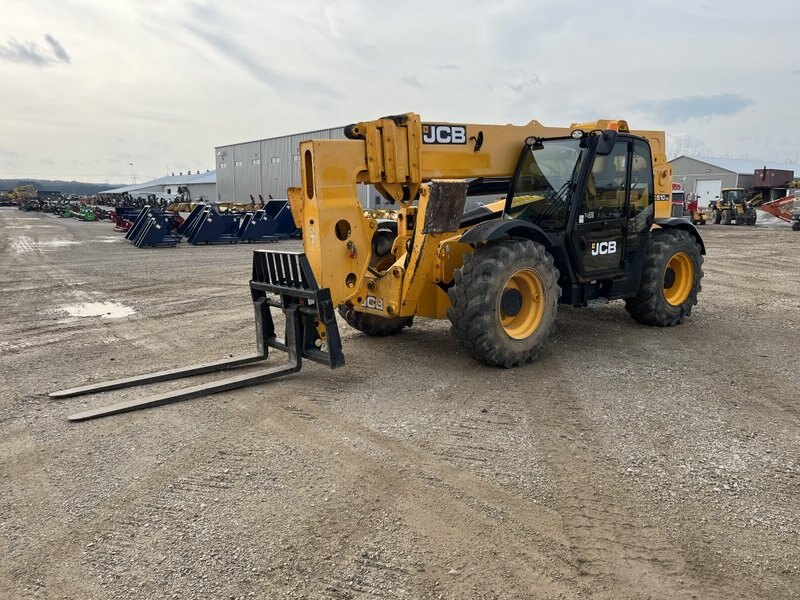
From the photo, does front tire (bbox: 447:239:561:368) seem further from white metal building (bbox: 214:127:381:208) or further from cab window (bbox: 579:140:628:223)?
white metal building (bbox: 214:127:381:208)

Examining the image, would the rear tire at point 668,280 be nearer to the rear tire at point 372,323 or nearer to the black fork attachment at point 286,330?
the rear tire at point 372,323

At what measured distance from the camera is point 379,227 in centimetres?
650

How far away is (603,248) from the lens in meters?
6.69

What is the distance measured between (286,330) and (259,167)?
1762 inches

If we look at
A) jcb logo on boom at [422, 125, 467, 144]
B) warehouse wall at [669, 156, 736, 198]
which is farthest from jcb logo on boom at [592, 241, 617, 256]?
warehouse wall at [669, 156, 736, 198]

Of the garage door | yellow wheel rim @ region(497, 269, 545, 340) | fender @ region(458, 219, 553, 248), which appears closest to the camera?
fender @ region(458, 219, 553, 248)

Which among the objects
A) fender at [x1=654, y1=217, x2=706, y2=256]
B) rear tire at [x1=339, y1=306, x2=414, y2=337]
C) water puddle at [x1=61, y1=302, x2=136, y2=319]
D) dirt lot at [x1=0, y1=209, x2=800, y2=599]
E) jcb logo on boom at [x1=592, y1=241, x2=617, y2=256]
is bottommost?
dirt lot at [x1=0, y1=209, x2=800, y2=599]

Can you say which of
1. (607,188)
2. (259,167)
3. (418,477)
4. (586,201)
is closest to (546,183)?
(586,201)

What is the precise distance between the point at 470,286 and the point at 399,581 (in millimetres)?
3091

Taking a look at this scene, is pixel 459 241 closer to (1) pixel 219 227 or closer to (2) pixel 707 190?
(1) pixel 219 227

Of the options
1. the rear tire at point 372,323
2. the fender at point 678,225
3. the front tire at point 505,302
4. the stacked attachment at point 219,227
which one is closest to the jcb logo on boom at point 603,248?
the front tire at point 505,302

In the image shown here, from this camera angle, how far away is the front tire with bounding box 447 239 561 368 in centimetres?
538

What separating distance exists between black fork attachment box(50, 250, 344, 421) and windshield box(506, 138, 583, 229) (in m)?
2.70

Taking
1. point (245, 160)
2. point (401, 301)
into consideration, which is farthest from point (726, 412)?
point (245, 160)
